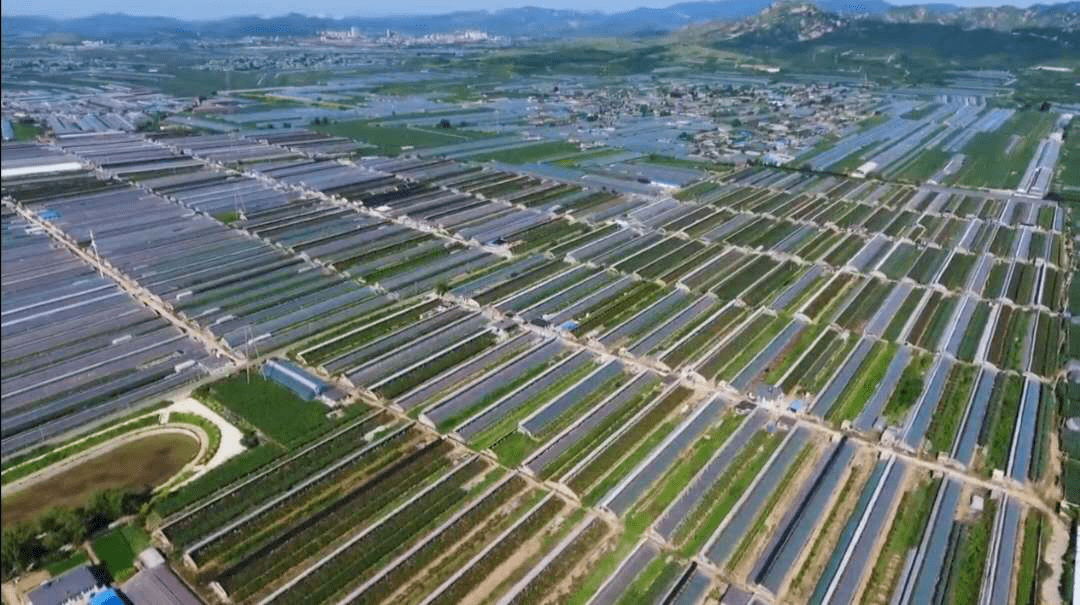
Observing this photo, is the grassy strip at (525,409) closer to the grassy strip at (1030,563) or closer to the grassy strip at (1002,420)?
the grassy strip at (1002,420)

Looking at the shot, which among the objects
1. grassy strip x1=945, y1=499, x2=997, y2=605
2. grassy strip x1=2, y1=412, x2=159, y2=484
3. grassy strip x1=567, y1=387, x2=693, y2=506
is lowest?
grassy strip x1=945, y1=499, x2=997, y2=605

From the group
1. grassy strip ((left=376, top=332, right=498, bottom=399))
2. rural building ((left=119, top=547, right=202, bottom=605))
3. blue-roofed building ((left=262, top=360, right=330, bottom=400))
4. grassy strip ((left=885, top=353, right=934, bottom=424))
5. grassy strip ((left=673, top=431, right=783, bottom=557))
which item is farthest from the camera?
A: grassy strip ((left=376, top=332, right=498, bottom=399))

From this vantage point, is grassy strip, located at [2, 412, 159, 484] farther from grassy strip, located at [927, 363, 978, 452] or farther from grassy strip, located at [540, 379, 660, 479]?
grassy strip, located at [927, 363, 978, 452]

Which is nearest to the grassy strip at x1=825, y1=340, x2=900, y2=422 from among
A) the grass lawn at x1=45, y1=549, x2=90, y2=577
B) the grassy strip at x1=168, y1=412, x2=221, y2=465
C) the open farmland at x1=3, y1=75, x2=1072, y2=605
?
the open farmland at x1=3, y1=75, x2=1072, y2=605

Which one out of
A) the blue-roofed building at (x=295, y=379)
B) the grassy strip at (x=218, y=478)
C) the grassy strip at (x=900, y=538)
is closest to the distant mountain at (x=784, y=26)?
the grassy strip at (x=900, y=538)

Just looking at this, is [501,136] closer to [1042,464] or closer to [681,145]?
[681,145]

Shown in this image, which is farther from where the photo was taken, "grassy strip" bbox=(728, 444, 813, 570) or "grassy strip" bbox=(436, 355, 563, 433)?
"grassy strip" bbox=(436, 355, 563, 433)

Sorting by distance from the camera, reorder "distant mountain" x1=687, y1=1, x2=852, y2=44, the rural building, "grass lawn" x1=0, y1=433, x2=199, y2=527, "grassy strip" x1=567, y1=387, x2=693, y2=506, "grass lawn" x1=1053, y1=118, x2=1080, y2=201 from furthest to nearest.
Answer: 1. "distant mountain" x1=687, y1=1, x2=852, y2=44
2. "grass lawn" x1=1053, y1=118, x2=1080, y2=201
3. "grassy strip" x1=567, y1=387, x2=693, y2=506
4. "grass lawn" x1=0, y1=433, x2=199, y2=527
5. the rural building
